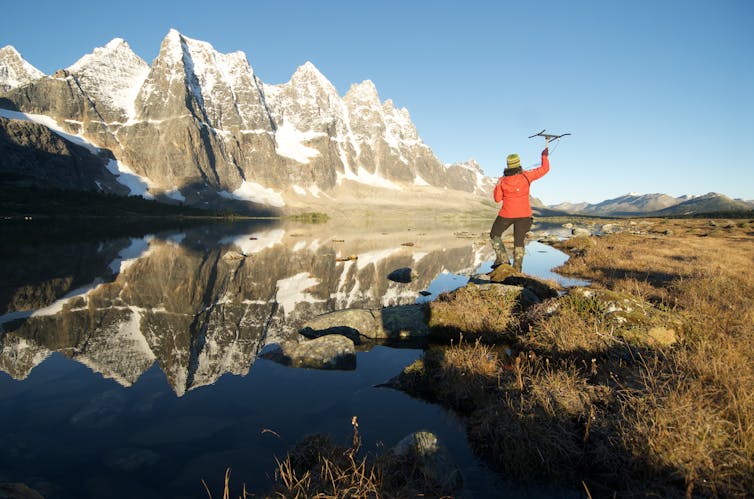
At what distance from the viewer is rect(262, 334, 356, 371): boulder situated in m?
9.20

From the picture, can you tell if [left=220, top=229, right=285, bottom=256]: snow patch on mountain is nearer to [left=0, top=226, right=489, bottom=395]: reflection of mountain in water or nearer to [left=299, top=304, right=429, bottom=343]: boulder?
[left=0, top=226, right=489, bottom=395]: reflection of mountain in water

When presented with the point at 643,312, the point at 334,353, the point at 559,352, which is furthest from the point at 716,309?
the point at 334,353

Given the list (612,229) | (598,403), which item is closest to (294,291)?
(598,403)

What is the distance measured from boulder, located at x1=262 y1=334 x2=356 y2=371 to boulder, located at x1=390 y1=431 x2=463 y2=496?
4224mm

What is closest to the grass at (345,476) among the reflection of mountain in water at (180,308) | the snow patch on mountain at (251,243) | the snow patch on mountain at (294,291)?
the reflection of mountain in water at (180,308)

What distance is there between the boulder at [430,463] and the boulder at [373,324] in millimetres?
5939

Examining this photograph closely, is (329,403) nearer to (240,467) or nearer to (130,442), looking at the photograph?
(240,467)

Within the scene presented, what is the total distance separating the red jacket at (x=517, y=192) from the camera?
13852 millimetres

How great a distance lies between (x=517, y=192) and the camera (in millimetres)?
14352

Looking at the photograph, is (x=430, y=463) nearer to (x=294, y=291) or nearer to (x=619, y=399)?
(x=619, y=399)

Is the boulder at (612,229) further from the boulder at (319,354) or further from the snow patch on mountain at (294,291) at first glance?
the boulder at (319,354)

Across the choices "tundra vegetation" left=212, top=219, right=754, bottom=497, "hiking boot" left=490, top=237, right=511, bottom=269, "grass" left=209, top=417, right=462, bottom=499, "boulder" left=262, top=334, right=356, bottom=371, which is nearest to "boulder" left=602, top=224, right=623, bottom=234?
"hiking boot" left=490, top=237, right=511, bottom=269

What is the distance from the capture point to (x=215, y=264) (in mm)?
25594

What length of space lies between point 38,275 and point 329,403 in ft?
69.5
